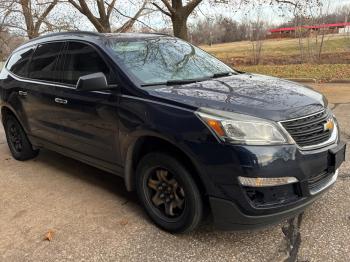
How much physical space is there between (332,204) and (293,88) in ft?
3.92

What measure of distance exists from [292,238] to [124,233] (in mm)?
1455

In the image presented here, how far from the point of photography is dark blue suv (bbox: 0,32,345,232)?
2807 millimetres

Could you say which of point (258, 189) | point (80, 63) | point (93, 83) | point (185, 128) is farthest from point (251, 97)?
point (80, 63)

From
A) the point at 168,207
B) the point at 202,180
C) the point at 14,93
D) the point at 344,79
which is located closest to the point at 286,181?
the point at 202,180

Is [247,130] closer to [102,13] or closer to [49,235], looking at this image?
[49,235]

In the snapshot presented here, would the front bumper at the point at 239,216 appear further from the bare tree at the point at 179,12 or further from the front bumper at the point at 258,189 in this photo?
the bare tree at the point at 179,12

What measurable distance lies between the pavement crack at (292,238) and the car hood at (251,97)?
1.03 metres

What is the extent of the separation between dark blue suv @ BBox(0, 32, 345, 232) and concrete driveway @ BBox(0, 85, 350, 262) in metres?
0.25

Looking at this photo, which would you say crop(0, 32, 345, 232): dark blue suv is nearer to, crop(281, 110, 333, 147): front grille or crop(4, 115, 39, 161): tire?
crop(281, 110, 333, 147): front grille

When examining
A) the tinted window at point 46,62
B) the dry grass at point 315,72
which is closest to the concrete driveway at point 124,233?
the tinted window at point 46,62

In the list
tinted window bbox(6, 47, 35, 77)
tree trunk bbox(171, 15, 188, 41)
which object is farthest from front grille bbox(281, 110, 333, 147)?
tree trunk bbox(171, 15, 188, 41)

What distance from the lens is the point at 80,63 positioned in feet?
13.8

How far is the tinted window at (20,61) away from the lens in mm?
5254

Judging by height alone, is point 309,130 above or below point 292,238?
above
